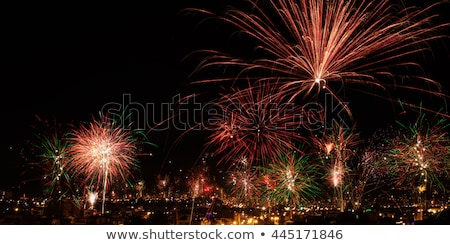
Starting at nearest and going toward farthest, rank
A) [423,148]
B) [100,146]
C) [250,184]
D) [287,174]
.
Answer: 1. [100,146]
2. [423,148]
3. [287,174]
4. [250,184]

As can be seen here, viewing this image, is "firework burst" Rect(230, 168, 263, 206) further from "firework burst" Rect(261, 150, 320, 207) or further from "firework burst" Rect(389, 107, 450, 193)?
"firework burst" Rect(389, 107, 450, 193)

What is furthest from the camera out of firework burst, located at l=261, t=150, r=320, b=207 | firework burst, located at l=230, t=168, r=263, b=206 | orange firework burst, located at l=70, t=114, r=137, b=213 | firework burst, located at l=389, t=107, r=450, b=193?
firework burst, located at l=230, t=168, r=263, b=206

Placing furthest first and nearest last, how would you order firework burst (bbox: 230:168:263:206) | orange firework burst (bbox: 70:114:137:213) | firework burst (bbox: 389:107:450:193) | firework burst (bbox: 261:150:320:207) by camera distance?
firework burst (bbox: 230:168:263:206)
firework burst (bbox: 261:150:320:207)
firework burst (bbox: 389:107:450:193)
orange firework burst (bbox: 70:114:137:213)

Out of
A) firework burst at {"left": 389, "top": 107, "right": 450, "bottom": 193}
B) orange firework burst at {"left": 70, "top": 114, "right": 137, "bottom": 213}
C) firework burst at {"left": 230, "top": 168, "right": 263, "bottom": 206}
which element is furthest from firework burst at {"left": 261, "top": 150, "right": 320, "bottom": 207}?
orange firework burst at {"left": 70, "top": 114, "right": 137, "bottom": 213}

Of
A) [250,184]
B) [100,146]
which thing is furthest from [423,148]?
[250,184]

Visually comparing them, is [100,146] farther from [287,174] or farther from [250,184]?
[250,184]

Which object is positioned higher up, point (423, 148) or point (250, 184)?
point (423, 148)

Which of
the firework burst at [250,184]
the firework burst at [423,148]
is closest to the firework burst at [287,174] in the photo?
the firework burst at [250,184]

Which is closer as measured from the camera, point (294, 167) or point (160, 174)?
point (294, 167)

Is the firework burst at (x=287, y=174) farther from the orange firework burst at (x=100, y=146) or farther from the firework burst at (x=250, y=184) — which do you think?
the orange firework burst at (x=100, y=146)
